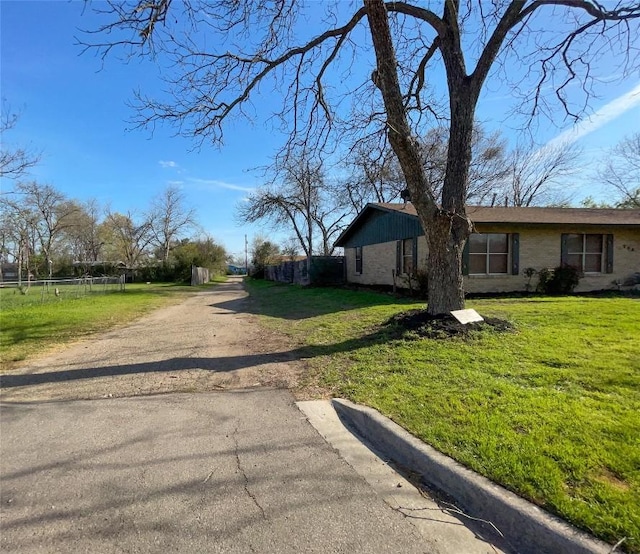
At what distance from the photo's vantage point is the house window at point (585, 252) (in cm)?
1533

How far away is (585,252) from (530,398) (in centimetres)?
1449

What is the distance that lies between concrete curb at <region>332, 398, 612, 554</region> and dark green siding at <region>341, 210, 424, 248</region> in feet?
39.0

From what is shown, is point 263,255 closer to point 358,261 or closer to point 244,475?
point 358,261

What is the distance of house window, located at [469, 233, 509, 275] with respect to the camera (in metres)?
14.7

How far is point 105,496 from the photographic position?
2629mm

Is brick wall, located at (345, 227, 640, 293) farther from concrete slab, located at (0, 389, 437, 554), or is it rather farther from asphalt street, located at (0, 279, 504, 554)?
concrete slab, located at (0, 389, 437, 554)

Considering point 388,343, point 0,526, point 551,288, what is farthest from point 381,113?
point 551,288

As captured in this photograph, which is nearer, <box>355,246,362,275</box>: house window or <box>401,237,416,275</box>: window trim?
<box>401,237,416,275</box>: window trim

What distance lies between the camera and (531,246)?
48.9ft

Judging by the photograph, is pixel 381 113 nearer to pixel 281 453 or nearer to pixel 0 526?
pixel 281 453

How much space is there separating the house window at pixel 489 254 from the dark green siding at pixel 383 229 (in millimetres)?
2169

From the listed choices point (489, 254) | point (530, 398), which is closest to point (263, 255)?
point (489, 254)

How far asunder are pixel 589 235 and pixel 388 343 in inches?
520

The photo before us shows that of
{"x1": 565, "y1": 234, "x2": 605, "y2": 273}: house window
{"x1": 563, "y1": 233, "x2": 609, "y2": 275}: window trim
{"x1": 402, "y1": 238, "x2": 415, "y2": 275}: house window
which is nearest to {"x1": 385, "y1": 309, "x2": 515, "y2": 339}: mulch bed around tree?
{"x1": 402, "y1": 238, "x2": 415, "y2": 275}: house window
